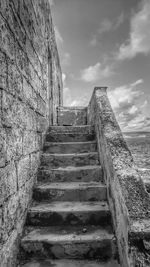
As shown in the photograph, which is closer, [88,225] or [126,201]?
[126,201]

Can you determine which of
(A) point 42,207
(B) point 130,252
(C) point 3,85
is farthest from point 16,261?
(C) point 3,85

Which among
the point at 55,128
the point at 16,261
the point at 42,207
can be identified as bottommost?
the point at 16,261

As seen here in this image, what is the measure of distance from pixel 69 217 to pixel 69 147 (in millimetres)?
1605

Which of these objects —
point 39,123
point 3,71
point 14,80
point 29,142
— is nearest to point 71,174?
point 29,142

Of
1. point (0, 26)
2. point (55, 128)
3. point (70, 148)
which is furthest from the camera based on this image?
point (55, 128)

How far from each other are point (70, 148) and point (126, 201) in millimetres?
2153

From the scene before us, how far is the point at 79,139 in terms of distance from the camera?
3.97 metres

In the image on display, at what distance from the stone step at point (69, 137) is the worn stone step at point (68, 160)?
0.71m

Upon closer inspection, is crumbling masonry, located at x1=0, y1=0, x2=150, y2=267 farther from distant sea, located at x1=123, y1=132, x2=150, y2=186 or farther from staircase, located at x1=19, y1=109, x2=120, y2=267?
distant sea, located at x1=123, y1=132, x2=150, y2=186

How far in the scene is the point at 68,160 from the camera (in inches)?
128

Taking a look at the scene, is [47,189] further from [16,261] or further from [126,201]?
[126,201]

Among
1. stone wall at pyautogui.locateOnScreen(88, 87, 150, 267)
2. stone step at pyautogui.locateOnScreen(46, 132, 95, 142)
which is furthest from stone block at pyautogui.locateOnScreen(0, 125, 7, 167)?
stone step at pyautogui.locateOnScreen(46, 132, 95, 142)

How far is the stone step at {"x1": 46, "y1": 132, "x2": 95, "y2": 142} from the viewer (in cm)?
394

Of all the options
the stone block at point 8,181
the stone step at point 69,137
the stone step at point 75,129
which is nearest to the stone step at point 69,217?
the stone block at point 8,181
